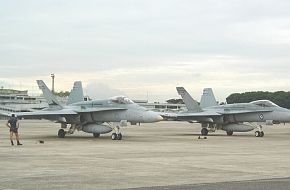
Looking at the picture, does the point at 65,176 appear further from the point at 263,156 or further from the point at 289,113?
the point at 289,113

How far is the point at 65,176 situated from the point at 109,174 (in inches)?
44.5

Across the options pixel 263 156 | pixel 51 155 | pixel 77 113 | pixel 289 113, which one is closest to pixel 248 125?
pixel 289 113

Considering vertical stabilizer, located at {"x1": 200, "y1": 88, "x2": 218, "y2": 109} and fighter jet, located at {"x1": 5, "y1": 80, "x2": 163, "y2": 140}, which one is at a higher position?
vertical stabilizer, located at {"x1": 200, "y1": 88, "x2": 218, "y2": 109}

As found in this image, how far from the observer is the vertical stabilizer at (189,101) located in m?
40.6

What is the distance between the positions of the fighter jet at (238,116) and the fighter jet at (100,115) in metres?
9.54

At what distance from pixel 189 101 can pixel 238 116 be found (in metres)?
5.26

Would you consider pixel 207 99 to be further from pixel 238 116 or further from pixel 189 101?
pixel 238 116

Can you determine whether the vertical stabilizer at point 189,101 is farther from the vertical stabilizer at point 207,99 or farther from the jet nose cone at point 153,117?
the jet nose cone at point 153,117

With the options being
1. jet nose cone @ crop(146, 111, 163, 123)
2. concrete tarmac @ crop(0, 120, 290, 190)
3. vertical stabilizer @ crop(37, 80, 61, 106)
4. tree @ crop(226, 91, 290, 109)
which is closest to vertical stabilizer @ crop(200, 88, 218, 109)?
vertical stabilizer @ crop(37, 80, 61, 106)

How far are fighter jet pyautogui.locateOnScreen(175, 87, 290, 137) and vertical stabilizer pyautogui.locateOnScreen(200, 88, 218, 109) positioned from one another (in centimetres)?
303

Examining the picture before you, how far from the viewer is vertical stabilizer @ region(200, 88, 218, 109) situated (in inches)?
1745

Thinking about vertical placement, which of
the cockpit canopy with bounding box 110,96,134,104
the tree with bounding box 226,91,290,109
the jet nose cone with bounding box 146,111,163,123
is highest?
the tree with bounding box 226,91,290,109

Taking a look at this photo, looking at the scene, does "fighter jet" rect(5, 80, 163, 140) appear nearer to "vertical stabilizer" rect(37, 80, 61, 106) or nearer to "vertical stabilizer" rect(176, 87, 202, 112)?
"vertical stabilizer" rect(37, 80, 61, 106)

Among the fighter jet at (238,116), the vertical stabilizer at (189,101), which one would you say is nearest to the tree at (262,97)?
the vertical stabilizer at (189,101)
